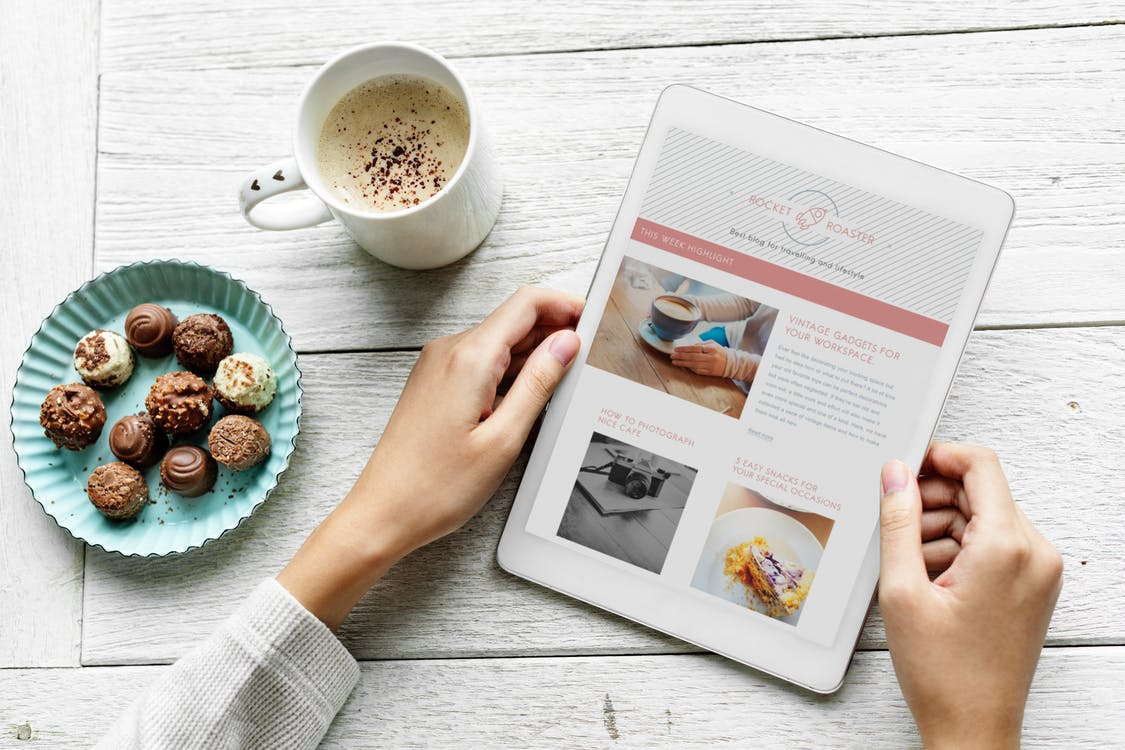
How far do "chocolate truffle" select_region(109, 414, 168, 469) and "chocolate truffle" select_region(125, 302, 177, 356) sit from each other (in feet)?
0.19

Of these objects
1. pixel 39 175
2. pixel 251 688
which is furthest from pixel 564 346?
pixel 39 175

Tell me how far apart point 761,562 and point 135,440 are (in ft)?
1.66

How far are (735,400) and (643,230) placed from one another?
0.15m

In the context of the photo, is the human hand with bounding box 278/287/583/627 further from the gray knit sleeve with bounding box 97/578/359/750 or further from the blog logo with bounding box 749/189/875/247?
the blog logo with bounding box 749/189/875/247

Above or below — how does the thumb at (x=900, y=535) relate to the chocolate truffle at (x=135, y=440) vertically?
above

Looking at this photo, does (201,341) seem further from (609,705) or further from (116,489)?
(609,705)

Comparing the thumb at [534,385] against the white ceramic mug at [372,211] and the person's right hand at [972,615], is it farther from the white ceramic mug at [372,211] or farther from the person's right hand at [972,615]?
the person's right hand at [972,615]

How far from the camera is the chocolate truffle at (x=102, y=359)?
708 mm

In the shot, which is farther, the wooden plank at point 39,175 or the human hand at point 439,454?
the wooden plank at point 39,175

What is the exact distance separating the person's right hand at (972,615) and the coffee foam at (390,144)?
422mm

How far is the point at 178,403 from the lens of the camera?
2.28ft

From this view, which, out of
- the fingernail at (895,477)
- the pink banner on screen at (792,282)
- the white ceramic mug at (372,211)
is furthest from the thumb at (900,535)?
the white ceramic mug at (372,211)

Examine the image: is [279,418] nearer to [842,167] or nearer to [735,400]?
[735,400]

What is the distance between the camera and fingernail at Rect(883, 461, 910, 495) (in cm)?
66
